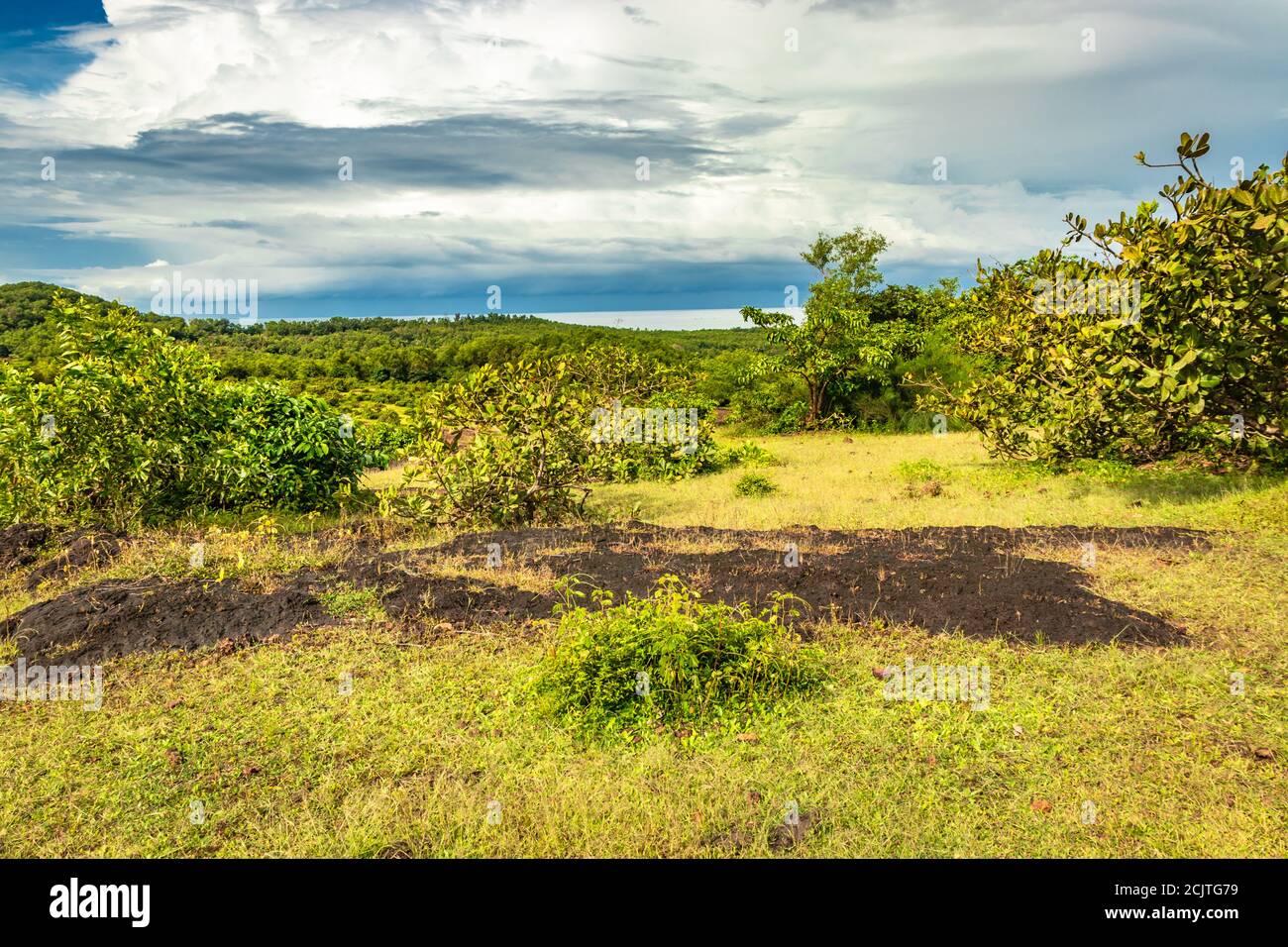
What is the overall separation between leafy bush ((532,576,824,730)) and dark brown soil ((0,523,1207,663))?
5.50ft

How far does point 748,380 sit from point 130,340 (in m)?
21.8

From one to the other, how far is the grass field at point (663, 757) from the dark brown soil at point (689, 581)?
0.33 m

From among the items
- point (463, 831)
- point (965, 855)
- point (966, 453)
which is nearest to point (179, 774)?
point (463, 831)

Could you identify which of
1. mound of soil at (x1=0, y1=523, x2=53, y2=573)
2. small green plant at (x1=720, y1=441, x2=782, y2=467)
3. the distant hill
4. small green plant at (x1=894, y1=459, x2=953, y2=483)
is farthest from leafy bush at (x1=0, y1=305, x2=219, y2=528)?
the distant hill

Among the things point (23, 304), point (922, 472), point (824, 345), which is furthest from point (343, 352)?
point (922, 472)

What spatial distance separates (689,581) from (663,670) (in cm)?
268

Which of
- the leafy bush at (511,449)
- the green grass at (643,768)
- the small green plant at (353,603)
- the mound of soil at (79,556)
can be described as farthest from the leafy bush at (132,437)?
the green grass at (643,768)

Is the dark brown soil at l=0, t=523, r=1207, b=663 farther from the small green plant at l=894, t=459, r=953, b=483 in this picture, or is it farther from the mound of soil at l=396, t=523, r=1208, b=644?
the small green plant at l=894, t=459, r=953, b=483

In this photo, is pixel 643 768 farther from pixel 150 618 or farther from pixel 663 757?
pixel 150 618

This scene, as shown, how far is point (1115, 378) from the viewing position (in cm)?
1325

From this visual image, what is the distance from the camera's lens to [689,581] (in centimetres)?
893

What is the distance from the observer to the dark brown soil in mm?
7867

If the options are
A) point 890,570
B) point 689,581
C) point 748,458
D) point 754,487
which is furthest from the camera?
point 748,458

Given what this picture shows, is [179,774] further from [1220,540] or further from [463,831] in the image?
[1220,540]
